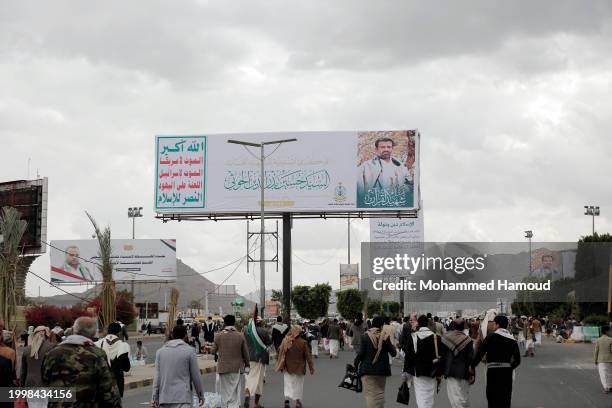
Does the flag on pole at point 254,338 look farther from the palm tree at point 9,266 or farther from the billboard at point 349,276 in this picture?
the billboard at point 349,276

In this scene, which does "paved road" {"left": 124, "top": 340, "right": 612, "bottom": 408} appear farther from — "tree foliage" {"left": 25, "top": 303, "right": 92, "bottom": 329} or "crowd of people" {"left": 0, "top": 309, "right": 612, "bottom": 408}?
"tree foliage" {"left": 25, "top": 303, "right": 92, "bottom": 329}

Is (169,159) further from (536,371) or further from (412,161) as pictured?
(536,371)

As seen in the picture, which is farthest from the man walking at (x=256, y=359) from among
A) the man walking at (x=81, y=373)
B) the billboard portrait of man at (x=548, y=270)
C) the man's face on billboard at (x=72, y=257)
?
the man's face on billboard at (x=72, y=257)

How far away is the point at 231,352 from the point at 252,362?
222cm

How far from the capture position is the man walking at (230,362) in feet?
47.0

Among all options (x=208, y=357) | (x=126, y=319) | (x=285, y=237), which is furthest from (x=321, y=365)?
(x=126, y=319)

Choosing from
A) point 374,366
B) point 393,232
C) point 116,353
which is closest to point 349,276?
point 393,232

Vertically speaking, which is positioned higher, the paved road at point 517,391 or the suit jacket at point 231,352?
the suit jacket at point 231,352

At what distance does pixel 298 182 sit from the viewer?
4475cm

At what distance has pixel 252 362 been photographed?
1650 cm

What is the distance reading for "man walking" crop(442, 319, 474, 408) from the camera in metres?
12.9

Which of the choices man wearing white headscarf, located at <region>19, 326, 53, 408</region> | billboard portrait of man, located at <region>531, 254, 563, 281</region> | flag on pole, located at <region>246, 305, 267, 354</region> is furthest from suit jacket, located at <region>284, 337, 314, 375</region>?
billboard portrait of man, located at <region>531, 254, 563, 281</region>

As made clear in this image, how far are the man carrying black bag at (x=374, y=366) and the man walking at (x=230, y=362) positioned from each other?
86.8 inches

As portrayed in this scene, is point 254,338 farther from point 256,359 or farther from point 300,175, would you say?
point 300,175
